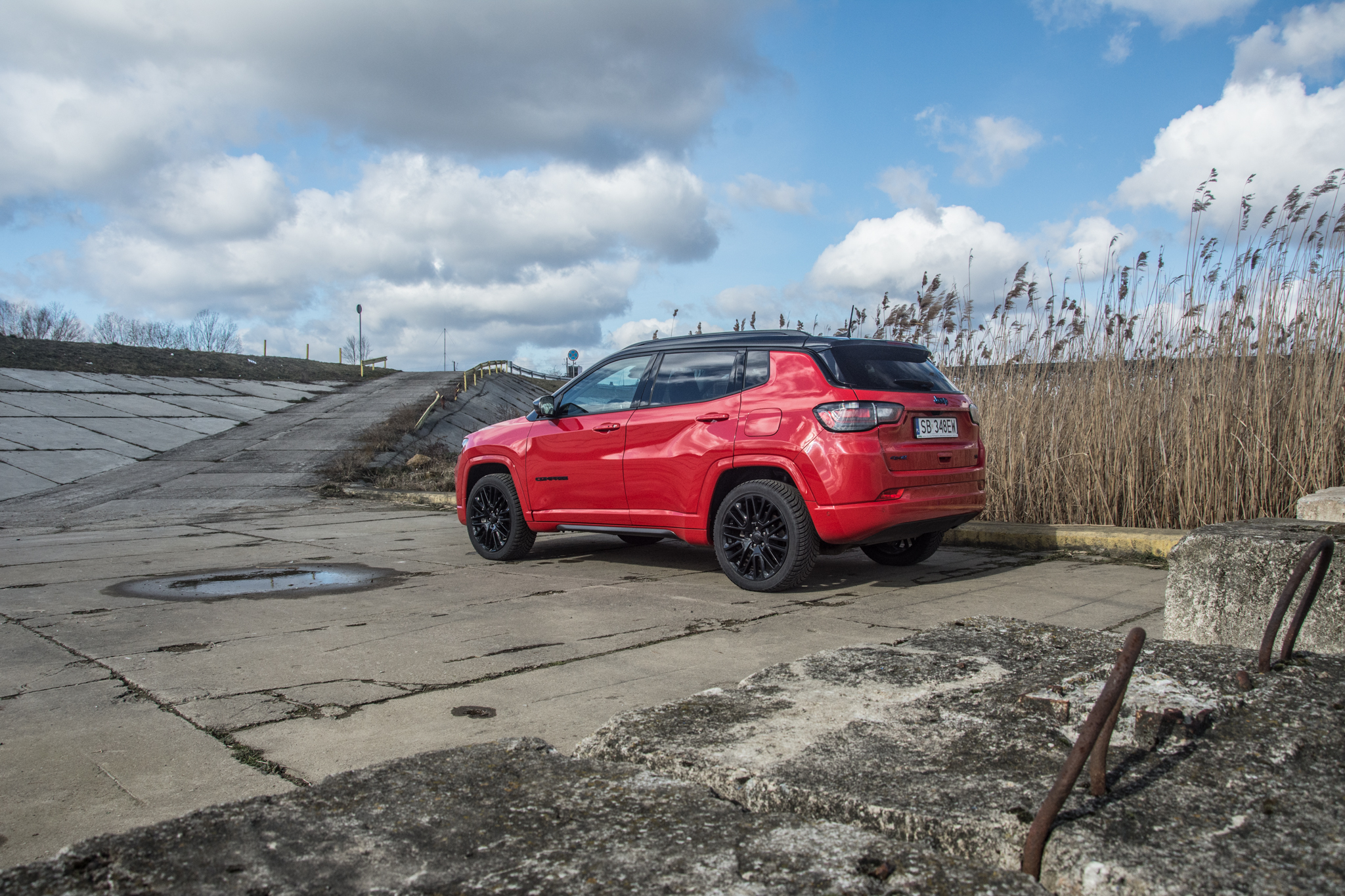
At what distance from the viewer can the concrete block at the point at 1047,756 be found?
1564 millimetres

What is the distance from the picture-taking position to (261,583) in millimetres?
6328

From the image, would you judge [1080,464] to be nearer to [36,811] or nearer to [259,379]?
[36,811]

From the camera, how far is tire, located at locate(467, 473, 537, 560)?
291 inches

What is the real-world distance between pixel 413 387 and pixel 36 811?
3451 centimetres

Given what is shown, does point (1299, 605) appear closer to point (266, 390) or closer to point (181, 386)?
point (181, 386)

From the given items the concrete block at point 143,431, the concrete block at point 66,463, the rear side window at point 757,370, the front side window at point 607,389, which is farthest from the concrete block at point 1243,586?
the concrete block at point 143,431

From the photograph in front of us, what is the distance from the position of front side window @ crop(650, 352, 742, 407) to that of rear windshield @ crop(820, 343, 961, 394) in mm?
684

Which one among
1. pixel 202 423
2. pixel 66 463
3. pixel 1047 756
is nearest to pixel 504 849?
pixel 1047 756

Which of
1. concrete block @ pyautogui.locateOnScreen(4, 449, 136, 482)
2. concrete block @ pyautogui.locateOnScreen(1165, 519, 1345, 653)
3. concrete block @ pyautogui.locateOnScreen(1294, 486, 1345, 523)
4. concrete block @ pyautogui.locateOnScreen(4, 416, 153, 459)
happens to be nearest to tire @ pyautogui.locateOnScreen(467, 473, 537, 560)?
concrete block @ pyautogui.locateOnScreen(1165, 519, 1345, 653)

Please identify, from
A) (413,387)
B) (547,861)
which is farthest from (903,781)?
(413,387)

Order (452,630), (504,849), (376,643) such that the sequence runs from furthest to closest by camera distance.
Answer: (452,630) → (376,643) → (504,849)

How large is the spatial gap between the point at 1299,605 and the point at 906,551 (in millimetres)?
4339

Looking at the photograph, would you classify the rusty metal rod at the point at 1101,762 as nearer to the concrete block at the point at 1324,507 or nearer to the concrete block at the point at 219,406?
the concrete block at the point at 1324,507

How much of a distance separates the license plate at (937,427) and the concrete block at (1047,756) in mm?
3035
